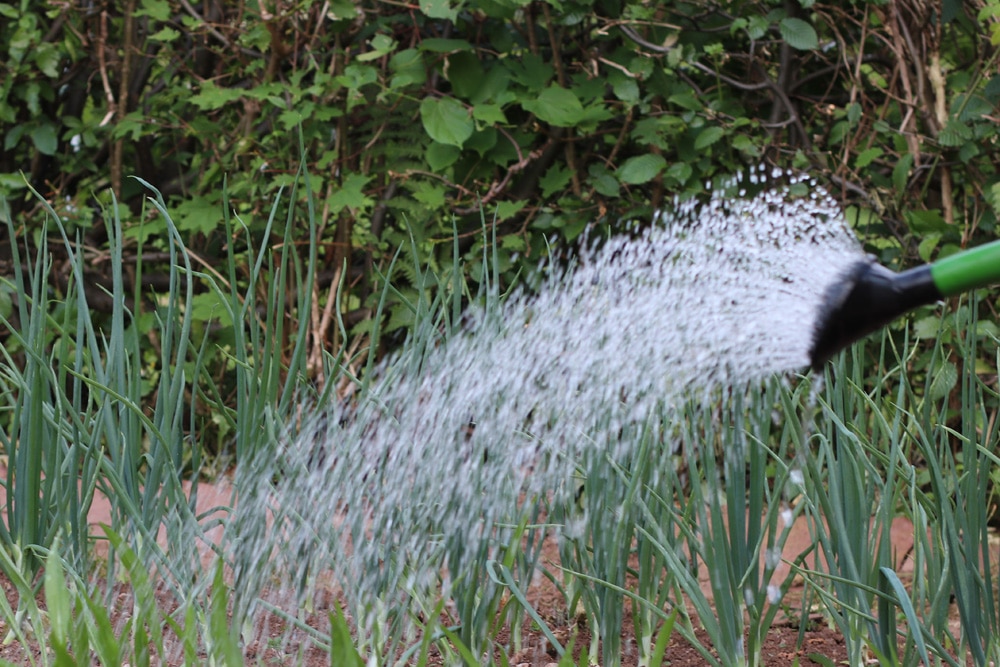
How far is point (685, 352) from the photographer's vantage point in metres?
1.81

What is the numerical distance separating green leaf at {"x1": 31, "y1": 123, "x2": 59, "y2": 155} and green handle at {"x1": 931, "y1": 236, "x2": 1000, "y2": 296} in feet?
12.6

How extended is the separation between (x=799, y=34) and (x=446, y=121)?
111cm

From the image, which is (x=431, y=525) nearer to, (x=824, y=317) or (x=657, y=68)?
(x=824, y=317)

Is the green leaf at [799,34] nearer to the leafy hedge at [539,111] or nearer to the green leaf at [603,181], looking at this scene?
the leafy hedge at [539,111]

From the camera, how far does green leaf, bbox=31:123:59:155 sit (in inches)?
159

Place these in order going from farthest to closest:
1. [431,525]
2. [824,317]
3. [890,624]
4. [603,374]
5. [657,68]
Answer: [657,68], [603,374], [431,525], [890,624], [824,317]

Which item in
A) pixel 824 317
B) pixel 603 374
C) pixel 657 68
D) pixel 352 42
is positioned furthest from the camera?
pixel 352 42

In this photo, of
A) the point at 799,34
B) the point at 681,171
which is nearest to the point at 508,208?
the point at 681,171

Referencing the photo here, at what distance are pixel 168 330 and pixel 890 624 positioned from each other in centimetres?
115

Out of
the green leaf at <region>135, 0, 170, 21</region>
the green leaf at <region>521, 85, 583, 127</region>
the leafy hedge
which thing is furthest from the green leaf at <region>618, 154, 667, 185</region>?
the green leaf at <region>135, 0, 170, 21</region>

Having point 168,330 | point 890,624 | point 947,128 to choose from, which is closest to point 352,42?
point 947,128

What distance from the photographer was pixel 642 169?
10.8 feet

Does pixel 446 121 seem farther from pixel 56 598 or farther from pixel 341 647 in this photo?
pixel 341 647

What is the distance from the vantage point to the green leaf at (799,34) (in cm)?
320
